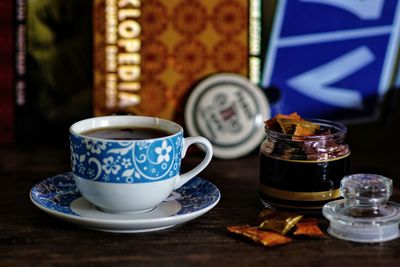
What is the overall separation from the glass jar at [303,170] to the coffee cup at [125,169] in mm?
→ 128

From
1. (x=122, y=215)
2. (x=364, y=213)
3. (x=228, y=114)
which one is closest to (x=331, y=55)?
(x=228, y=114)

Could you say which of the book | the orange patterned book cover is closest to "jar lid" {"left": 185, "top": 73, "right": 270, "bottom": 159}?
the orange patterned book cover

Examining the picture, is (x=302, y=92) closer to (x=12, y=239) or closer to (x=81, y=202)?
(x=81, y=202)

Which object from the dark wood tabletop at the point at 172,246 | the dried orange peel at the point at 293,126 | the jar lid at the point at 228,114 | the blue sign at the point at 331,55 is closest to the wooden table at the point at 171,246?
the dark wood tabletop at the point at 172,246

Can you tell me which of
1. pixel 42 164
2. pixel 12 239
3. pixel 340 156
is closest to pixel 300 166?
pixel 340 156

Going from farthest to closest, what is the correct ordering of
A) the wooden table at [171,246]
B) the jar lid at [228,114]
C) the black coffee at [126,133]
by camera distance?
the jar lid at [228,114] < the black coffee at [126,133] < the wooden table at [171,246]

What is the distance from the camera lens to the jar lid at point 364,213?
0.86m

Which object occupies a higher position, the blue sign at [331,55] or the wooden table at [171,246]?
the blue sign at [331,55]

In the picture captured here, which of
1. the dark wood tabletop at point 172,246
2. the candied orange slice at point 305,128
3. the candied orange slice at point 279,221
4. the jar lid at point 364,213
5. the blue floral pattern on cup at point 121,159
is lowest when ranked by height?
the dark wood tabletop at point 172,246

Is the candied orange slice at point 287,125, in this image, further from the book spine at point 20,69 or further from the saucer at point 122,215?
the book spine at point 20,69

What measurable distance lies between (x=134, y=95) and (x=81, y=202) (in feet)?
1.21

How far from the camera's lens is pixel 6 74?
1.29 metres

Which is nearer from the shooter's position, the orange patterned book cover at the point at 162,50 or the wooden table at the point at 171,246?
the wooden table at the point at 171,246

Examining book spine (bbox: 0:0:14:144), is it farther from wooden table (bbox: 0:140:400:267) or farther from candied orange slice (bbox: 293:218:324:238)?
candied orange slice (bbox: 293:218:324:238)
